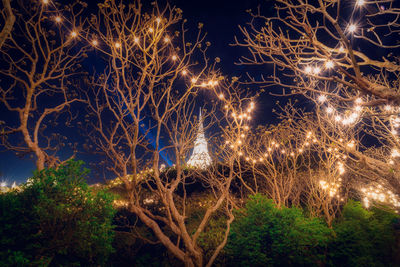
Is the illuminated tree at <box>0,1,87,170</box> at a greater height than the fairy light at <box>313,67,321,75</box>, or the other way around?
the illuminated tree at <box>0,1,87,170</box>

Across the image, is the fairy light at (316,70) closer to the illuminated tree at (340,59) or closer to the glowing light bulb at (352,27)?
the illuminated tree at (340,59)

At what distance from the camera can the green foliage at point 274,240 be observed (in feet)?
16.7

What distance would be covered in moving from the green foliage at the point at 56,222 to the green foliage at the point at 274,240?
11.4 ft

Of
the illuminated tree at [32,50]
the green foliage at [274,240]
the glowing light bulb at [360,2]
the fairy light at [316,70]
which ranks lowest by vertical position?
the green foliage at [274,240]

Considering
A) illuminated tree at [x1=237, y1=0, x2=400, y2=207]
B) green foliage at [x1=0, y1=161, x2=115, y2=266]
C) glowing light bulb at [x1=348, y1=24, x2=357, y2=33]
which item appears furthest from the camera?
glowing light bulb at [x1=348, y1=24, x2=357, y2=33]

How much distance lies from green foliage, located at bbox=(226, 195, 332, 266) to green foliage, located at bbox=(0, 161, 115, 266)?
3460mm

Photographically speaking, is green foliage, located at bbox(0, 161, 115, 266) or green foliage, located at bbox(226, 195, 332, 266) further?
green foliage, located at bbox(226, 195, 332, 266)

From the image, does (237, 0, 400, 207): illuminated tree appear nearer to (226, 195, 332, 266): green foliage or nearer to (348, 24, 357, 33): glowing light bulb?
(348, 24, 357, 33): glowing light bulb

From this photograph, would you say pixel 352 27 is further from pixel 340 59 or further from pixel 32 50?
pixel 32 50

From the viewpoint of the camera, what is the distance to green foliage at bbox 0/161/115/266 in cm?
342

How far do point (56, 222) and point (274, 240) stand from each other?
5.17 meters

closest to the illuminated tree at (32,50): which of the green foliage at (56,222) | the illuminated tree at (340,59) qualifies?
the green foliage at (56,222)

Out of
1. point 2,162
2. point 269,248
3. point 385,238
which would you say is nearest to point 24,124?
point 269,248

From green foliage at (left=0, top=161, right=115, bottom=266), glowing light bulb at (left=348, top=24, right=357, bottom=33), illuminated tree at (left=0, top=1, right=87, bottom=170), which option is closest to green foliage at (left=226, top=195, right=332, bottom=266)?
green foliage at (left=0, top=161, right=115, bottom=266)
